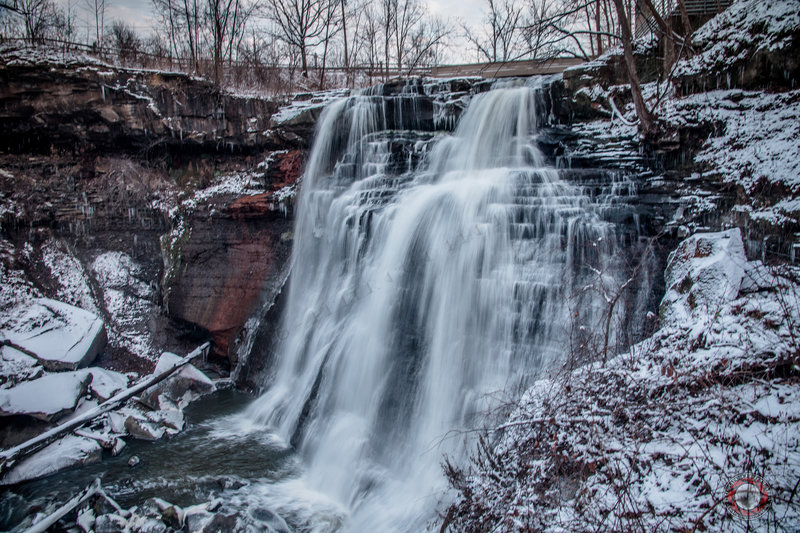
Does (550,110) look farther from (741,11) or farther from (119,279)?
(119,279)

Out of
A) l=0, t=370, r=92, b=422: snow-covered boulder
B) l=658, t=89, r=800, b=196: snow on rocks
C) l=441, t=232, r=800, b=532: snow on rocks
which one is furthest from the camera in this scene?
l=0, t=370, r=92, b=422: snow-covered boulder

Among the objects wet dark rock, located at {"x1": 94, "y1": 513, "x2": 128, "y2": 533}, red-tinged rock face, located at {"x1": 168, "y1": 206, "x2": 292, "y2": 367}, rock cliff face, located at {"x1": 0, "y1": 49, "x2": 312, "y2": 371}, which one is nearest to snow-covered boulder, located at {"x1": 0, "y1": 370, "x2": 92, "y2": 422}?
rock cliff face, located at {"x1": 0, "y1": 49, "x2": 312, "y2": 371}

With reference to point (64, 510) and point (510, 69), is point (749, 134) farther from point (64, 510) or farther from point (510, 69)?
point (510, 69)

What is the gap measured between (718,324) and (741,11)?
8125 mm

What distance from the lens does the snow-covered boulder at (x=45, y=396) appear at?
714 centimetres

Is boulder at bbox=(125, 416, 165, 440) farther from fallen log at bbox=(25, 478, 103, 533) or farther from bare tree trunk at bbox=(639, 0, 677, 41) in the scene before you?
bare tree trunk at bbox=(639, 0, 677, 41)

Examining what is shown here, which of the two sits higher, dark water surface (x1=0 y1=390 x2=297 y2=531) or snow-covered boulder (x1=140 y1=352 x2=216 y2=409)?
snow-covered boulder (x1=140 y1=352 x2=216 y2=409)

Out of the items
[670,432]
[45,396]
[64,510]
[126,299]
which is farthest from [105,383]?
[670,432]

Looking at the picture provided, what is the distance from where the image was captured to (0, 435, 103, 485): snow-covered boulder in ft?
20.3

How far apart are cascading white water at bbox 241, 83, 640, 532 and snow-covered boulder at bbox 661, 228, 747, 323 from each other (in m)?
0.92

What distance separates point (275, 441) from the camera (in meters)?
7.21

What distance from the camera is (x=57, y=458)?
6473mm

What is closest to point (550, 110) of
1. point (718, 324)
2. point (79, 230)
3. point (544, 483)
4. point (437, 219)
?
point (437, 219)

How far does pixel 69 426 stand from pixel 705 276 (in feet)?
29.8
